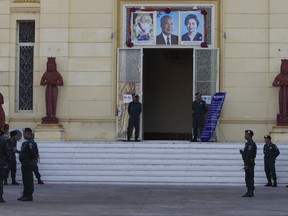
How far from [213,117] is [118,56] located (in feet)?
13.8

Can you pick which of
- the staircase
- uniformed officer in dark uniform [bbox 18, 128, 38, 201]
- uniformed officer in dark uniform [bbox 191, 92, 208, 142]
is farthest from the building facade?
uniformed officer in dark uniform [bbox 18, 128, 38, 201]

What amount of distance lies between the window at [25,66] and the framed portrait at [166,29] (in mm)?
4779

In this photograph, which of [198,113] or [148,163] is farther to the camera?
[198,113]

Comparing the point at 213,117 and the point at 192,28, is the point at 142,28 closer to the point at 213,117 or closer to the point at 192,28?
the point at 192,28

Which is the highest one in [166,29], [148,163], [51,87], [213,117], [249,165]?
[166,29]

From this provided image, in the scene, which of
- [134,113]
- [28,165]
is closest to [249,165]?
[28,165]

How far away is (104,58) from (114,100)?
161 centimetres

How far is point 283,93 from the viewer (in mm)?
29062

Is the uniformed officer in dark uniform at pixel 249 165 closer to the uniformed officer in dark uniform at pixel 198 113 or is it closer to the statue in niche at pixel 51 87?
the uniformed officer in dark uniform at pixel 198 113

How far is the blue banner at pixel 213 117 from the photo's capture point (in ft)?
95.4

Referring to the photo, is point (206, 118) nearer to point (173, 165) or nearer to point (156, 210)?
point (173, 165)

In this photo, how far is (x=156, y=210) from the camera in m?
16.7

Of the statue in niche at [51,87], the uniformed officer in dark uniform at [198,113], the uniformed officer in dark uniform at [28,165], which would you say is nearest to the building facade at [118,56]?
the statue in niche at [51,87]

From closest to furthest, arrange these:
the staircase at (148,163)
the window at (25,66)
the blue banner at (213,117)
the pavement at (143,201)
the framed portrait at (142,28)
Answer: the pavement at (143,201) < the staircase at (148,163) < the blue banner at (213,117) < the framed portrait at (142,28) < the window at (25,66)
